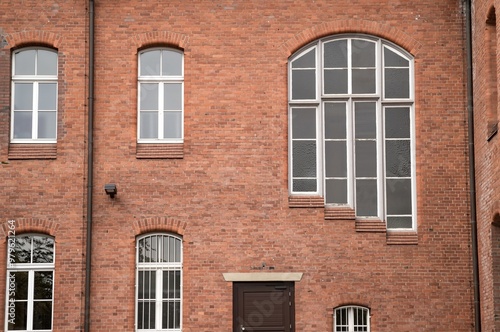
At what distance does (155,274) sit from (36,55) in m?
5.21

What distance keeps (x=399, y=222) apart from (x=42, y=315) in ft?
24.4

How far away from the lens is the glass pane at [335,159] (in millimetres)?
21266

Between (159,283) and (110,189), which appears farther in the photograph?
(159,283)

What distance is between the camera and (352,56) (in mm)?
21547

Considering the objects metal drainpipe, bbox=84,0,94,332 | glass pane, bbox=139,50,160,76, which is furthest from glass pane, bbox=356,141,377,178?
metal drainpipe, bbox=84,0,94,332

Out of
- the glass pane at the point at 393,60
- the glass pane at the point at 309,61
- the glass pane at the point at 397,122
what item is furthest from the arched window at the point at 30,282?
the glass pane at the point at 393,60

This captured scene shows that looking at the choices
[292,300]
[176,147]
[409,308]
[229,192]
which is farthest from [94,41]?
[409,308]

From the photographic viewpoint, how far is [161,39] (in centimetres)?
2144

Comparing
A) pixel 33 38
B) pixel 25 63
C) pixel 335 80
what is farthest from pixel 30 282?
pixel 335 80

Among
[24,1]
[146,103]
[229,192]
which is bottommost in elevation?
[229,192]

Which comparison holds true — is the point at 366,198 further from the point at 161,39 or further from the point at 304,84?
the point at 161,39

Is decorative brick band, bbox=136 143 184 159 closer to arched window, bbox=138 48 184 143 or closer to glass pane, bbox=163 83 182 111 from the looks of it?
arched window, bbox=138 48 184 143

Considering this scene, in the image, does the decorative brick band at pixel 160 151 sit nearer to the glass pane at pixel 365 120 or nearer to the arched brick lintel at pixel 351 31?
the arched brick lintel at pixel 351 31

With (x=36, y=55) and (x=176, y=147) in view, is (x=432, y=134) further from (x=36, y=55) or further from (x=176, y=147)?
(x=36, y=55)
